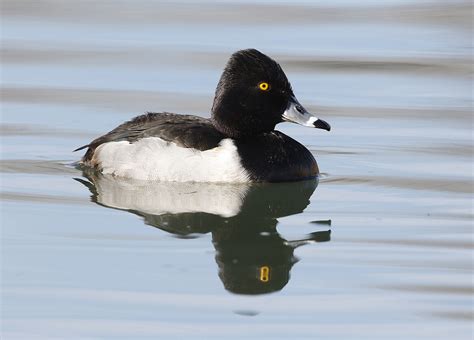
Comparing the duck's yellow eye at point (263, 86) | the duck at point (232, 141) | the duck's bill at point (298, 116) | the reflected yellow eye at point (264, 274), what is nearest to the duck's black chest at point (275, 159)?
the duck at point (232, 141)

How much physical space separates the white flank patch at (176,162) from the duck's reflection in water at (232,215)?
74mm

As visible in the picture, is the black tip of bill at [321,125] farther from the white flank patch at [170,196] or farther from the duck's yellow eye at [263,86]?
Result: the white flank patch at [170,196]

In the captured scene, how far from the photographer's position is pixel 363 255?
8.49 m

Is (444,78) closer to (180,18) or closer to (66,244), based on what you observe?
(180,18)

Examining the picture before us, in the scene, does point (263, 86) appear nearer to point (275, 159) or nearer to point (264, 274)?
point (275, 159)

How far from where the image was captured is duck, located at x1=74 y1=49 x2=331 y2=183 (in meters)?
10.5

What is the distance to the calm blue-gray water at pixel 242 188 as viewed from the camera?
24.4 feet

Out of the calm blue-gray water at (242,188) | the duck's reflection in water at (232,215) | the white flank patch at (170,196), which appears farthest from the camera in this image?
the white flank patch at (170,196)

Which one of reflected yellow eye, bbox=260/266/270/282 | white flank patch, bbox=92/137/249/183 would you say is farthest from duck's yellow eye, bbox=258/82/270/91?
reflected yellow eye, bbox=260/266/270/282

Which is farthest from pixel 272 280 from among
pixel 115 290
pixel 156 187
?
pixel 156 187

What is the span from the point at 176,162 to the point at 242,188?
0.58 meters

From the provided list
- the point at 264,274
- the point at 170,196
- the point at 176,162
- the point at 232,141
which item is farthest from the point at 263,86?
the point at 264,274

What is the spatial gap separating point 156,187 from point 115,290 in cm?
290

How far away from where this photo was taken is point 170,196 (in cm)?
1016
